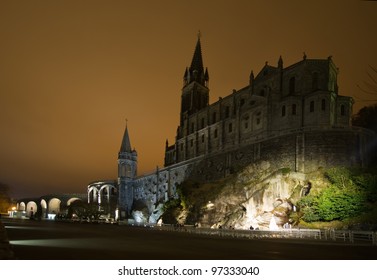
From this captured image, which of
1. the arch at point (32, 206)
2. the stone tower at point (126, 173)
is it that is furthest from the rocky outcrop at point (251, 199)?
the arch at point (32, 206)

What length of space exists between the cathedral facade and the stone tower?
3.81 m

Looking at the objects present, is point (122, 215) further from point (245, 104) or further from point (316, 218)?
point (316, 218)

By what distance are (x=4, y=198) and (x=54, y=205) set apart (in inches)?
678

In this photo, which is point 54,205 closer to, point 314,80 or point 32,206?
point 32,206

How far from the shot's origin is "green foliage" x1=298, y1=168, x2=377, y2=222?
37.1 meters

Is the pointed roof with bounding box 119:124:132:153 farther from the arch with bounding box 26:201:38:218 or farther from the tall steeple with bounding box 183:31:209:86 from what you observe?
the arch with bounding box 26:201:38:218

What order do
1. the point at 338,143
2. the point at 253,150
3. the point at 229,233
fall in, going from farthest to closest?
the point at 253,150, the point at 338,143, the point at 229,233

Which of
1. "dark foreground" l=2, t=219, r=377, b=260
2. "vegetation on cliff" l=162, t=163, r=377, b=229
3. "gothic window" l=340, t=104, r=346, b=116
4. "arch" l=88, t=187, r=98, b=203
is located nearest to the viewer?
"dark foreground" l=2, t=219, r=377, b=260

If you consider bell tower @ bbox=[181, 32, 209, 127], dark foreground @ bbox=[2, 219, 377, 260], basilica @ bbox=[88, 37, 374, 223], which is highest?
bell tower @ bbox=[181, 32, 209, 127]

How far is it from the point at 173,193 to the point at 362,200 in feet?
148

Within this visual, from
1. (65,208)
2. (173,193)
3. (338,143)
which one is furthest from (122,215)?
(338,143)

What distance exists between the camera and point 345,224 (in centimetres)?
3659

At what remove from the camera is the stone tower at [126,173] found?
3834 inches

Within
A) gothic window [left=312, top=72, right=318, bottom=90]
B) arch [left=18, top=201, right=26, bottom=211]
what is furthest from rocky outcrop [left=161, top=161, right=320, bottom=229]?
arch [left=18, top=201, right=26, bottom=211]
